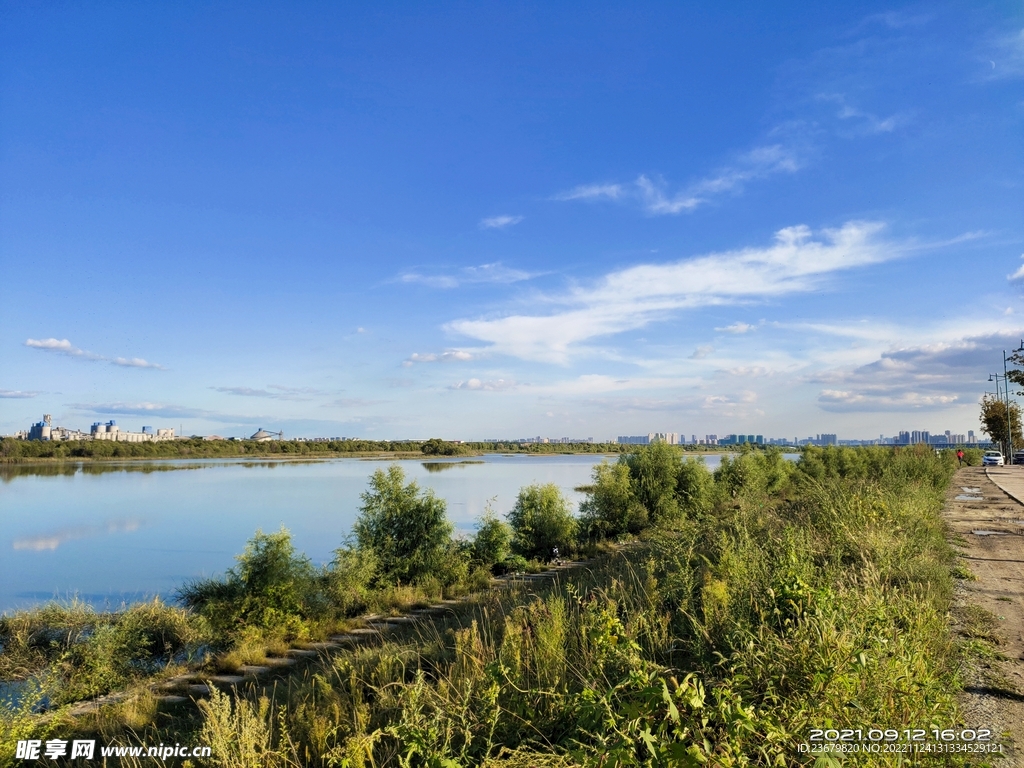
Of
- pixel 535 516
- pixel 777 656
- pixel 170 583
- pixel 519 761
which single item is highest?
pixel 777 656

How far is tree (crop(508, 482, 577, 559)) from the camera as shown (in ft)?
80.1

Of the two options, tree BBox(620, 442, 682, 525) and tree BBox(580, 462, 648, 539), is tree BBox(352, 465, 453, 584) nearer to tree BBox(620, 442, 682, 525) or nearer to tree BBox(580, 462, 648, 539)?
tree BBox(580, 462, 648, 539)

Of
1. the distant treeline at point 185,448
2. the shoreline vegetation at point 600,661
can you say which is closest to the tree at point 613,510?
the shoreline vegetation at point 600,661

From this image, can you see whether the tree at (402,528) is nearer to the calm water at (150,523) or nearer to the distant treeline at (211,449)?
the calm water at (150,523)

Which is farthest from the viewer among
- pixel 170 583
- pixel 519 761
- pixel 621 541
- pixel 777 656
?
pixel 621 541

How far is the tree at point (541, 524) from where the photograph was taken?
80.1ft

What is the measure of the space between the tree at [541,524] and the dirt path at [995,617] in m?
13.9

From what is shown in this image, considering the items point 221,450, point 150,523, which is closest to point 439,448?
point 221,450

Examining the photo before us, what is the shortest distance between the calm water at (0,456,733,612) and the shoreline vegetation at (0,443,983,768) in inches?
266

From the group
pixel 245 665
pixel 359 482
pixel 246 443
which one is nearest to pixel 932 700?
pixel 245 665

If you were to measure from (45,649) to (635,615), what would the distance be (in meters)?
15.1

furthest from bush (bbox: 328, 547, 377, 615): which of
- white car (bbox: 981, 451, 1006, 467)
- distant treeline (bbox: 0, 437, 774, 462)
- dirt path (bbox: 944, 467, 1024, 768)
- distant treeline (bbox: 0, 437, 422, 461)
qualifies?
distant treeline (bbox: 0, 437, 422, 461)

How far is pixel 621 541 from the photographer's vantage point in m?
26.6

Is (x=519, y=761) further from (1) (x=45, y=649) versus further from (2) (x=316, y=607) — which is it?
(1) (x=45, y=649)
